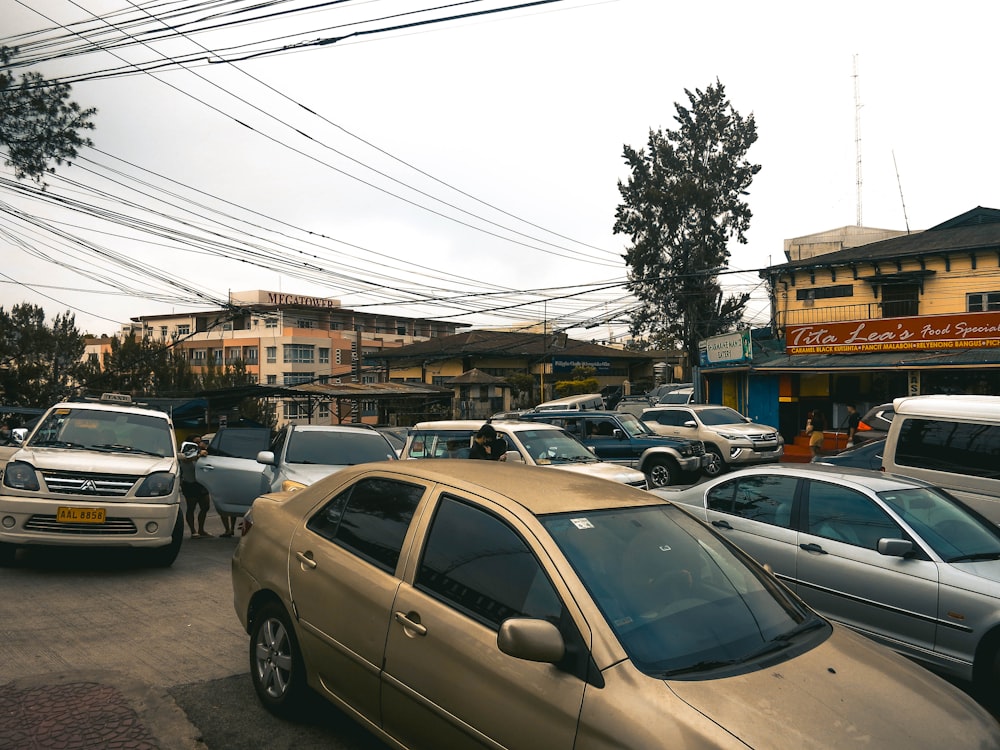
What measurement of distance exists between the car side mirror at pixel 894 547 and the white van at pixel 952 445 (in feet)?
11.5

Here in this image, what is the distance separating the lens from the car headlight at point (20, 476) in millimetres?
7582

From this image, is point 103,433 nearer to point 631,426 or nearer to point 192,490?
point 192,490

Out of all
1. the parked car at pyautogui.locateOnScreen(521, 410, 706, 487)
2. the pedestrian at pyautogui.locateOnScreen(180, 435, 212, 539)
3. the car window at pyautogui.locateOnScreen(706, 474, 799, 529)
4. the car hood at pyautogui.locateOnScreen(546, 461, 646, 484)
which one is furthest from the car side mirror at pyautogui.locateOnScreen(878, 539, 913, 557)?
the parked car at pyautogui.locateOnScreen(521, 410, 706, 487)

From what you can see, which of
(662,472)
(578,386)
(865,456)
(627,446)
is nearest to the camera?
(865,456)

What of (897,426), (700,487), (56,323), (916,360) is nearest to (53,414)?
(700,487)

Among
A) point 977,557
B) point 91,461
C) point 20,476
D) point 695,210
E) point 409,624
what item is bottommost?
point 977,557

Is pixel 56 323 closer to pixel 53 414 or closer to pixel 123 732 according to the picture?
pixel 53 414

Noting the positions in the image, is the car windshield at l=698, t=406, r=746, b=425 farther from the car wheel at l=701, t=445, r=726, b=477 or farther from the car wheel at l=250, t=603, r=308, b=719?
the car wheel at l=250, t=603, r=308, b=719

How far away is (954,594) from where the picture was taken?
498 cm

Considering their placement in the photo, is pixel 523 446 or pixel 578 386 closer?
pixel 523 446

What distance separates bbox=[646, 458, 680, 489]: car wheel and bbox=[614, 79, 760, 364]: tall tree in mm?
27643

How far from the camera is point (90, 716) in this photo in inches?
163

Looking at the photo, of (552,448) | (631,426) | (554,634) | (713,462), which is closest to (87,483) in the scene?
(552,448)

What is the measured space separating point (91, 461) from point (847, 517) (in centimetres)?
769
